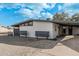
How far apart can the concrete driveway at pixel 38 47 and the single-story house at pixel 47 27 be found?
185mm

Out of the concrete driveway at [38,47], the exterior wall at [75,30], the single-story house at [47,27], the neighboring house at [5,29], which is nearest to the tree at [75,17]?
the single-story house at [47,27]

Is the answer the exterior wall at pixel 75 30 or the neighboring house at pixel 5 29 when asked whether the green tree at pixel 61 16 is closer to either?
the exterior wall at pixel 75 30

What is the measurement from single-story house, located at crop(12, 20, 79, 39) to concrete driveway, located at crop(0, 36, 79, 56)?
185mm

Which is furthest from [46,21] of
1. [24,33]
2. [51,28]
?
[24,33]

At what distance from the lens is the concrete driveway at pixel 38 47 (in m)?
7.07

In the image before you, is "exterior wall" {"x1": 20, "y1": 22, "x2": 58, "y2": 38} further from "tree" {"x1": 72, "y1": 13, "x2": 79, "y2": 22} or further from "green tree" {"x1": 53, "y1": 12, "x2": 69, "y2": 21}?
"tree" {"x1": 72, "y1": 13, "x2": 79, "y2": 22}

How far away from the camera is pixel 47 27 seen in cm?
732

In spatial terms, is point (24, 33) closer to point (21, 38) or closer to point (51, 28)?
point (21, 38)

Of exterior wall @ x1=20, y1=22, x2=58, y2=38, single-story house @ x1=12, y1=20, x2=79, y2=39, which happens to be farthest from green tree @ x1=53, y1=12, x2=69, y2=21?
exterior wall @ x1=20, y1=22, x2=58, y2=38

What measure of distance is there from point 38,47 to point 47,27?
26.5 inches

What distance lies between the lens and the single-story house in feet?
23.6

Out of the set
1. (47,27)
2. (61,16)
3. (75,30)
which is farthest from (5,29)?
(75,30)

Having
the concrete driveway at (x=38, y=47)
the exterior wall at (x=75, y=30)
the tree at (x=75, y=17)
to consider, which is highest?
the tree at (x=75, y=17)

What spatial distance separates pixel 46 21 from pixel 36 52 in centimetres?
98
